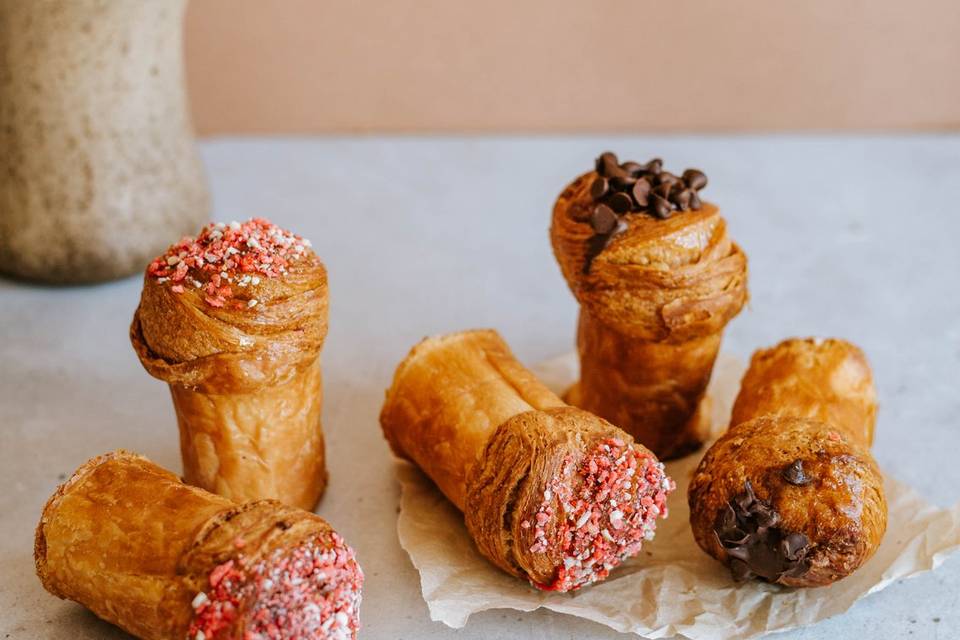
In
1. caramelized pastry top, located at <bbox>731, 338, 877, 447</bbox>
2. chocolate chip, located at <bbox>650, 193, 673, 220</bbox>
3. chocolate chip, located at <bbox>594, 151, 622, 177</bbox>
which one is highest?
chocolate chip, located at <bbox>594, 151, 622, 177</bbox>

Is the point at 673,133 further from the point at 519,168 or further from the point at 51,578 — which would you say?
the point at 51,578

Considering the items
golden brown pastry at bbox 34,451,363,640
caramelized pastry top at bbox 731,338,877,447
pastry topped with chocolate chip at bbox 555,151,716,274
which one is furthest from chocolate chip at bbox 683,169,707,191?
golden brown pastry at bbox 34,451,363,640

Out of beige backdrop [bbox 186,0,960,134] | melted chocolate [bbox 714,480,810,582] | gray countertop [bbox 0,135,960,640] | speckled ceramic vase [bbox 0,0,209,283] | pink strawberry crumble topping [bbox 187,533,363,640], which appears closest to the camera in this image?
pink strawberry crumble topping [bbox 187,533,363,640]

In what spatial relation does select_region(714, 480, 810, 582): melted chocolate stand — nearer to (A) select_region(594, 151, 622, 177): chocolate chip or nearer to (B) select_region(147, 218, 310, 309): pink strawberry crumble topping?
(A) select_region(594, 151, 622, 177): chocolate chip

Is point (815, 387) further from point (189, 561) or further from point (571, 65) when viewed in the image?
point (571, 65)

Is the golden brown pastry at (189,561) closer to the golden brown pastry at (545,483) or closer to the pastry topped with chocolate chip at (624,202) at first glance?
the golden brown pastry at (545,483)

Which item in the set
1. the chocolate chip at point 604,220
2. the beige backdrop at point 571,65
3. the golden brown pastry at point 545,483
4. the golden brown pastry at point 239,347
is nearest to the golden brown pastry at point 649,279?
the chocolate chip at point 604,220

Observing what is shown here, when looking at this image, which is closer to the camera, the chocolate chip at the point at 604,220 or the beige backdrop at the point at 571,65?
the chocolate chip at the point at 604,220
